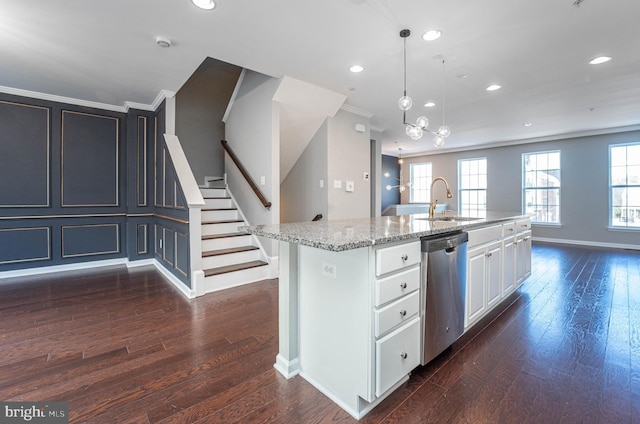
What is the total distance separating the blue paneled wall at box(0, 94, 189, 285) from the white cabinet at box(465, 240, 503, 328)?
2.89 meters

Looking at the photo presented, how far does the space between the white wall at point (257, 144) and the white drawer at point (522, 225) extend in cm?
281

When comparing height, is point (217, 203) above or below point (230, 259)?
above

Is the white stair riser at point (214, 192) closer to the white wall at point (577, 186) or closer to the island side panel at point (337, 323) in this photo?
the island side panel at point (337, 323)

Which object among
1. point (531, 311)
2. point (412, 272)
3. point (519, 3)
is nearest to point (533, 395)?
point (412, 272)

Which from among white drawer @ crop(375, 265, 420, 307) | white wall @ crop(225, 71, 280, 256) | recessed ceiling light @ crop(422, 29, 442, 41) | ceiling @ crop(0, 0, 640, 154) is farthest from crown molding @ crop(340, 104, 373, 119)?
white drawer @ crop(375, 265, 420, 307)

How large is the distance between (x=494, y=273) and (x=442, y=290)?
3.52 ft

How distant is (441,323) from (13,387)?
8.41ft

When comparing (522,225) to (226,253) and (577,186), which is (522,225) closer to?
(226,253)

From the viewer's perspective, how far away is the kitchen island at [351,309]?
1451 millimetres

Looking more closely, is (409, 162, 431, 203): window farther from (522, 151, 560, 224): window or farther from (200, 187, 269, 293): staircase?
(200, 187, 269, 293): staircase

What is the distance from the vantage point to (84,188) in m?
4.44

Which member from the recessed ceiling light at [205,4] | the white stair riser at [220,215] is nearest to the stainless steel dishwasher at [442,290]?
the recessed ceiling light at [205,4]

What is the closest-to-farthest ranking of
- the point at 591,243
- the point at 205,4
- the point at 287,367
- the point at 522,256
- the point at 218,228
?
the point at 287,367 < the point at 205,4 < the point at 522,256 < the point at 218,228 < the point at 591,243

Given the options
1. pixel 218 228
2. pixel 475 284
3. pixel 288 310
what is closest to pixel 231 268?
pixel 218 228
